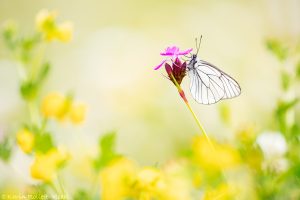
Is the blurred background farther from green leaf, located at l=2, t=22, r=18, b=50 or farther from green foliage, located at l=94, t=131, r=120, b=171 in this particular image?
green foliage, located at l=94, t=131, r=120, b=171

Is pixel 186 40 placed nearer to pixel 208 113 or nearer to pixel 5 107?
pixel 208 113

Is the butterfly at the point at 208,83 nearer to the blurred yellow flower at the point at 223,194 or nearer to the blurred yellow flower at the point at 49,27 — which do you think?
the blurred yellow flower at the point at 223,194

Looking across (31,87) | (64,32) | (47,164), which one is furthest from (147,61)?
(47,164)

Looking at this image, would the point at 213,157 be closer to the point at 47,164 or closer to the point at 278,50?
the point at 47,164

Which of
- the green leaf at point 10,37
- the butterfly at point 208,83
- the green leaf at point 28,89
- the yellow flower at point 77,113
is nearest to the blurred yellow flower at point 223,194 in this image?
the butterfly at point 208,83

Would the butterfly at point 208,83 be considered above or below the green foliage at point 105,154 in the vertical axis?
above

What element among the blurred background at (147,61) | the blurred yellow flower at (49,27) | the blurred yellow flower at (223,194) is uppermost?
the blurred background at (147,61)

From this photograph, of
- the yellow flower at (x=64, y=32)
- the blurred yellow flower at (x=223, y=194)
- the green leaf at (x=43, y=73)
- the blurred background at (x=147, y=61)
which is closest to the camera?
the blurred yellow flower at (x=223, y=194)
